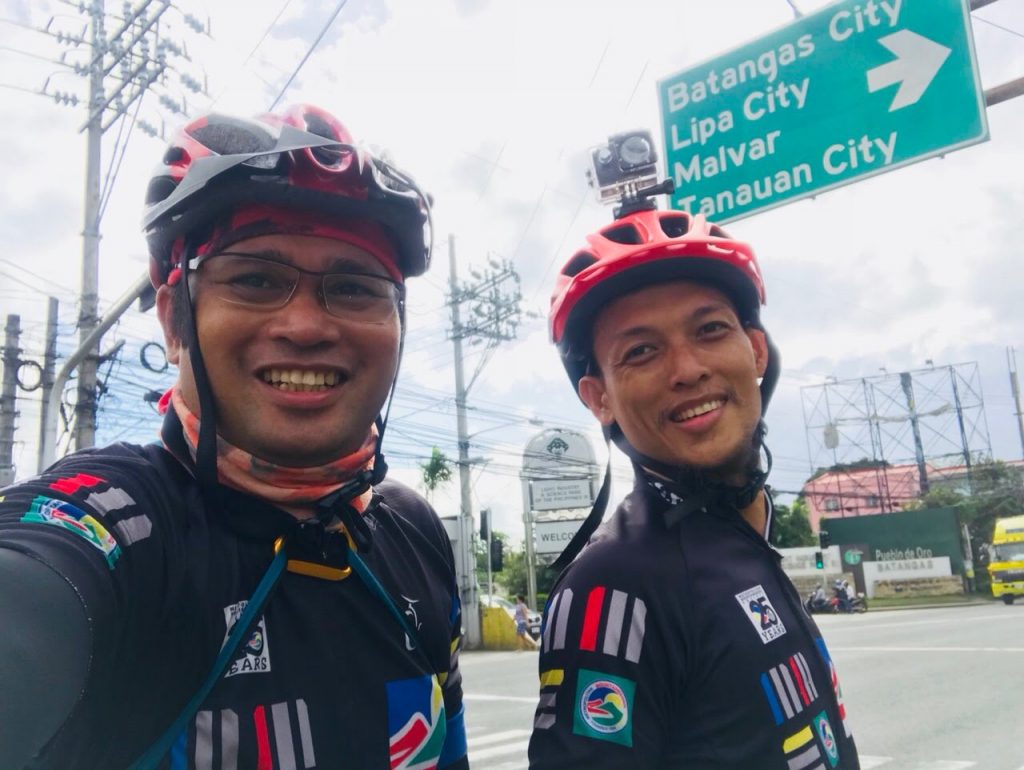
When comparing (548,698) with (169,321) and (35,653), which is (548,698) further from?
(169,321)

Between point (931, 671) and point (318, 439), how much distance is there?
11606 millimetres

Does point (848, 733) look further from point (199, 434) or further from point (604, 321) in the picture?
point (199, 434)

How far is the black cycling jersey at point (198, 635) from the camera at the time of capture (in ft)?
3.90

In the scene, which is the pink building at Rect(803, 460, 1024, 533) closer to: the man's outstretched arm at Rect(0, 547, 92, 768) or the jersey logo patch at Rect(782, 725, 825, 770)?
the jersey logo patch at Rect(782, 725, 825, 770)

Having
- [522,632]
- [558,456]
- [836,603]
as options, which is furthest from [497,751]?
[836,603]

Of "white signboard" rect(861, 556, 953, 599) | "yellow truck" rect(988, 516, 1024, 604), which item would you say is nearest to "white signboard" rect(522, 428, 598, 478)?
"yellow truck" rect(988, 516, 1024, 604)

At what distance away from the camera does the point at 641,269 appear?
222cm

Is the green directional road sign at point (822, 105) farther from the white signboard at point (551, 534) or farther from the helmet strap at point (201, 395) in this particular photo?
the white signboard at point (551, 534)

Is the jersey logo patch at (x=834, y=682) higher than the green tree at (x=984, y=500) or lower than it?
lower

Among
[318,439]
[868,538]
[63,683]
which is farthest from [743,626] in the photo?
[868,538]

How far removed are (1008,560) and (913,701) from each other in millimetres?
22998

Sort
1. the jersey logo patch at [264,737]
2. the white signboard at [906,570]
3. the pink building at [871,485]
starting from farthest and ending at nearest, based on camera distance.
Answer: the pink building at [871,485] → the white signboard at [906,570] → the jersey logo patch at [264,737]

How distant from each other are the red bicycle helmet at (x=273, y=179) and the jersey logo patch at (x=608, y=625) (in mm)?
887

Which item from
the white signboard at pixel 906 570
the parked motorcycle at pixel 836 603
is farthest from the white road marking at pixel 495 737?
the white signboard at pixel 906 570
